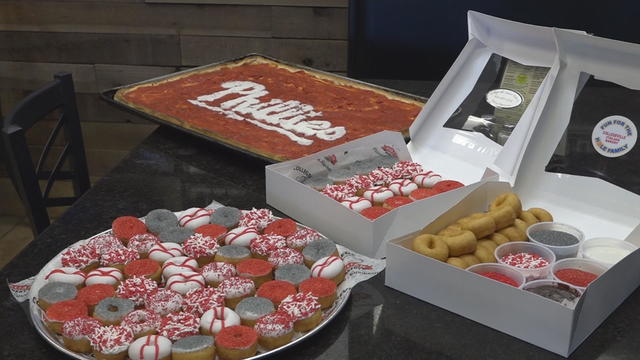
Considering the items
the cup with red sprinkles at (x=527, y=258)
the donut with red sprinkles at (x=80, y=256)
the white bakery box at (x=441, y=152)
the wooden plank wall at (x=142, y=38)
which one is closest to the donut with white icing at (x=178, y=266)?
the donut with red sprinkles at (x=80, y=256)

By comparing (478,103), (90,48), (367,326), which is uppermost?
(478,103)

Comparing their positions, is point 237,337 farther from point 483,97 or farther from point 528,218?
point 483,97

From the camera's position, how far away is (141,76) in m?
3.42

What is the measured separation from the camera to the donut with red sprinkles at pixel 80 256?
1.24 meters

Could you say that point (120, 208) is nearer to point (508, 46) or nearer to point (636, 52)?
point (508, 46)

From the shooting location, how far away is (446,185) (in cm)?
151

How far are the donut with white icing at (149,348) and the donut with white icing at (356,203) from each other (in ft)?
1.54

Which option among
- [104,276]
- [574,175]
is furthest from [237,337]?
[574,175]

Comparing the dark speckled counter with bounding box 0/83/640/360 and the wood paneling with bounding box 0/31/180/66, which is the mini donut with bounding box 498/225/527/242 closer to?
the dark speckled counter with bounding box 0/83/640/360

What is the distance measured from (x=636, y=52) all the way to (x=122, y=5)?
242 cm

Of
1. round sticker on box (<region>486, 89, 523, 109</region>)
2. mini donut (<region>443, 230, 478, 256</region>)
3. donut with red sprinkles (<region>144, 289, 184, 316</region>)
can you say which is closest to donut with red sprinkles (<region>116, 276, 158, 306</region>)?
donut with red sprinkles (<region>144, 289, 184, 316</region>)

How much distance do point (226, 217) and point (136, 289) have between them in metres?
0.28

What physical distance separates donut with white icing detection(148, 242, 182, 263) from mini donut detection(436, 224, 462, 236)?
1.44 ft

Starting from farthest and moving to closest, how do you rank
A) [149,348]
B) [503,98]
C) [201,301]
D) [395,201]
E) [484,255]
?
[503,98] < [395,201] < [484,255] < [201,301] < [149,348]
